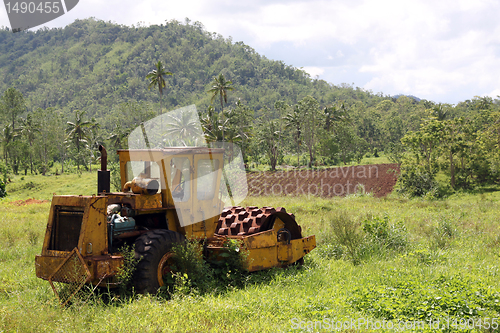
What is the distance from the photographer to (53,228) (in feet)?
20.0

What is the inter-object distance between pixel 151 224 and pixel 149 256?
3.64 ft

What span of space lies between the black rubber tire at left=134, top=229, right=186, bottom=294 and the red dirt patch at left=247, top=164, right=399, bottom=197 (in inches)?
1057

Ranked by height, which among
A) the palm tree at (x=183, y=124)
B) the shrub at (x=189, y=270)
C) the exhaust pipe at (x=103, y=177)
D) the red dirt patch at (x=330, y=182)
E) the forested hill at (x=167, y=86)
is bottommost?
the red dirt patch at (x=330, y=182)

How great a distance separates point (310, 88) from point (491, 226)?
169 meters

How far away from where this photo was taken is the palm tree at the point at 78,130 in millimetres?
63312

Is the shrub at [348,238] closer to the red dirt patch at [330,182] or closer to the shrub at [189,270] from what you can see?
the shrub at [189,270]

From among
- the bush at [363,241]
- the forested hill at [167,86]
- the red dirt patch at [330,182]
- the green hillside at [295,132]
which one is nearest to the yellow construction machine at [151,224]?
the bush at [363,241]

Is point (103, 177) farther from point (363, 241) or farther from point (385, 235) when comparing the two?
point (385, 235)

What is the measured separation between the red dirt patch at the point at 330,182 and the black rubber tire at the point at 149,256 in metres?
26.9

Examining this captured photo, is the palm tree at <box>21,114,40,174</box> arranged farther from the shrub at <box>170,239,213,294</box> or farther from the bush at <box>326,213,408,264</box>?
the shrub at <box>170,239,213,294</box>

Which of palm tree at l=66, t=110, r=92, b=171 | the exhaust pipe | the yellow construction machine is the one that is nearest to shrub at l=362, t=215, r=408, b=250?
the yellow construction machine

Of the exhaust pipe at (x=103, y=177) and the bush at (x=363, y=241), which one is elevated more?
the exhaust pipe at (x=103, y=177)

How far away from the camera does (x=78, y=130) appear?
64.0 metres

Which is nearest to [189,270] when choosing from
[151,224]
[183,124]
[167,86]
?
[151,224]
